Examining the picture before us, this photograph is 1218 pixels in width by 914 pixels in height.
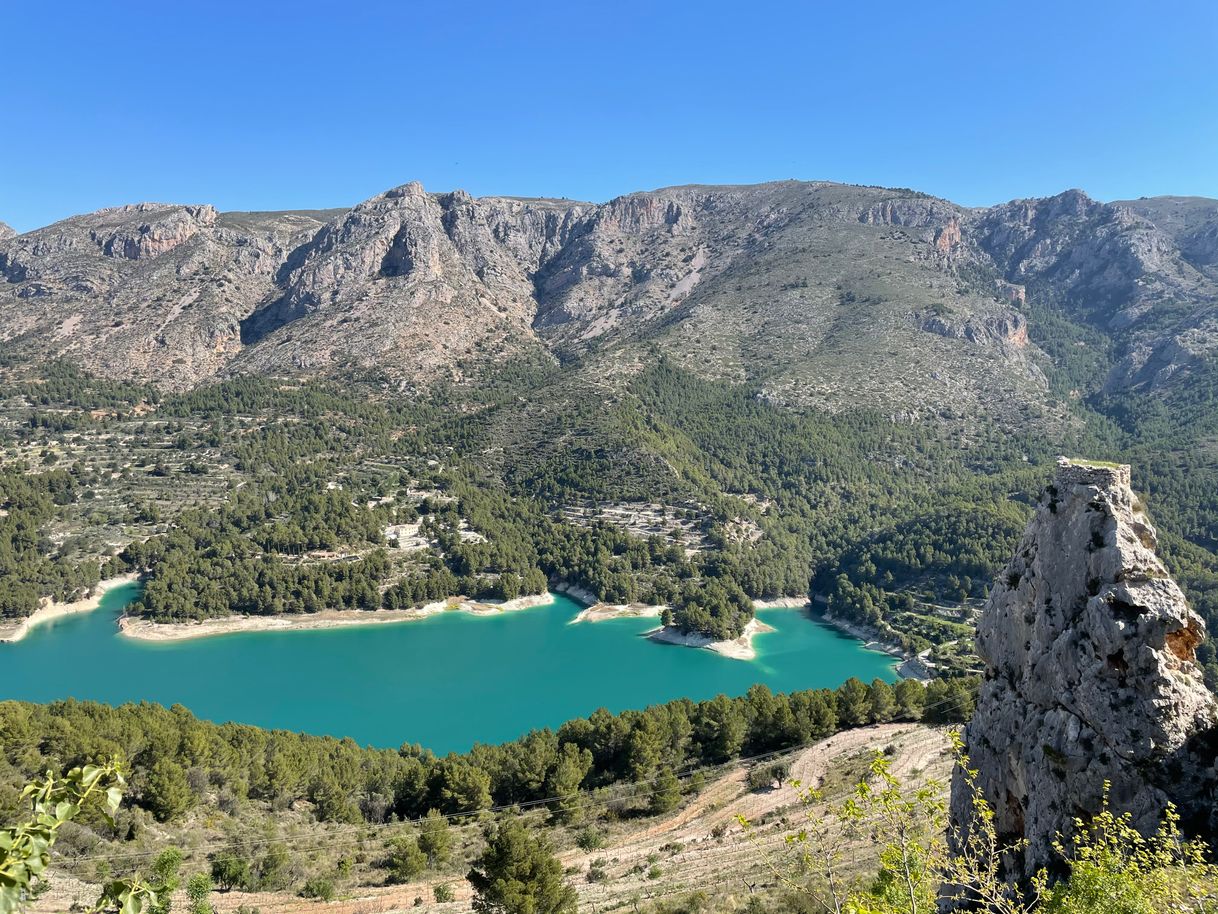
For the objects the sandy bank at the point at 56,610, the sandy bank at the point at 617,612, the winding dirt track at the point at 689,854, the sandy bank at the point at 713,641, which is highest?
the winding dirt track at the point at 689,854

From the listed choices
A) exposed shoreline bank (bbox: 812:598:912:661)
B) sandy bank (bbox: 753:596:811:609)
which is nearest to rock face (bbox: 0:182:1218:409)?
sandy bank (bbox: 753:596:811:609)

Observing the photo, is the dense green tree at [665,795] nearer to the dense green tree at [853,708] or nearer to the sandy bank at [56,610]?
the dense green tree at [853,708]

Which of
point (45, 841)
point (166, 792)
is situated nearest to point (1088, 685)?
point (45, 841)

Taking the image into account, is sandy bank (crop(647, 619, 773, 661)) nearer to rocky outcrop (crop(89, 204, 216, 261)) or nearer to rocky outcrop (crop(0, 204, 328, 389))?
rocky outcrop (crop(0, 204, 328, 389))

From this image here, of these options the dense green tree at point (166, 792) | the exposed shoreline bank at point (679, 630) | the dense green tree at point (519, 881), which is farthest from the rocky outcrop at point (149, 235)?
the dense green tree at point (519, 881)

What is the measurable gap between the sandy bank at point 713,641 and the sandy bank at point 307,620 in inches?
664

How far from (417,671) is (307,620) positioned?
60.2ft

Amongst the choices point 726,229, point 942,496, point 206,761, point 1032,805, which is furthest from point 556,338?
point 1032,805

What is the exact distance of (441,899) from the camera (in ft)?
66.6

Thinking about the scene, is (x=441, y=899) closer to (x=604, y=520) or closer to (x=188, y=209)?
(x=604, y=520)

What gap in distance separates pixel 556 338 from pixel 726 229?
195ft

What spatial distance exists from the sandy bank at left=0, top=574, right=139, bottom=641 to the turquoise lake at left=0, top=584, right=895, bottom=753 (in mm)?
904

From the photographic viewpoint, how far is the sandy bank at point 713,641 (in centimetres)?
6988

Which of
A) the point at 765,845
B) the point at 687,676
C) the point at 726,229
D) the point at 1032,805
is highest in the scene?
the point at 726,229
